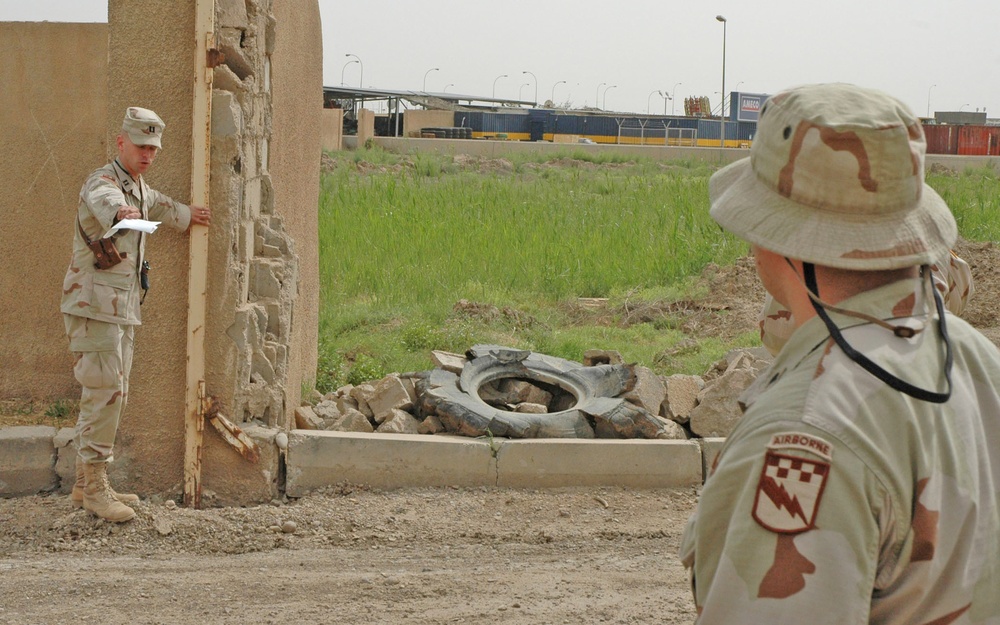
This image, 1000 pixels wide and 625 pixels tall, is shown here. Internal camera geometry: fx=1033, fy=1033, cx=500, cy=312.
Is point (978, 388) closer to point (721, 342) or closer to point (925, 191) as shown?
point (925, 191)

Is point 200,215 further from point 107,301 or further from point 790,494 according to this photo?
point 790,494

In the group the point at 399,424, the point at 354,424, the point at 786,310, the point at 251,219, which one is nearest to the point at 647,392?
the point at 399,424

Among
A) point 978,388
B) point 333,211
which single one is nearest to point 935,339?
point 978,388

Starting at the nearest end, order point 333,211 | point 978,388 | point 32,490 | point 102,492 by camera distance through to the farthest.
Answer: point 978,388 → point 102,492 → point 32,490 → point 333,211

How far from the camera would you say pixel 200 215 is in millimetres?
5566

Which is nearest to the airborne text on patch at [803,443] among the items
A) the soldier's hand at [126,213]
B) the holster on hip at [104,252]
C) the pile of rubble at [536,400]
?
the soldier's hand at [126,213]

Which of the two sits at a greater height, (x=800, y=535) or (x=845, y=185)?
(x=845, y=185)

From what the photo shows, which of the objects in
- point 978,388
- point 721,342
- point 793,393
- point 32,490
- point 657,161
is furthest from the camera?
point 657,161

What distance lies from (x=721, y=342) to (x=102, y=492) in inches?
219

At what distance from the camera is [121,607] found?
462 cm

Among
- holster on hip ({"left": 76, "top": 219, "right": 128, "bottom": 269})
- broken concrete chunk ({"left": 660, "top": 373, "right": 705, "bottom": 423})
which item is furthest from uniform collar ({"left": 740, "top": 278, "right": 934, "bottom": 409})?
broken concrete chunk ({"left": 660, "top": 373, "right": 705, "bottom": 423})

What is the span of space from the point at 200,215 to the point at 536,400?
278 centimetres

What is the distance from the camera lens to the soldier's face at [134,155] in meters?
5.26

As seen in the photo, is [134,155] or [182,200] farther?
[182,200]
